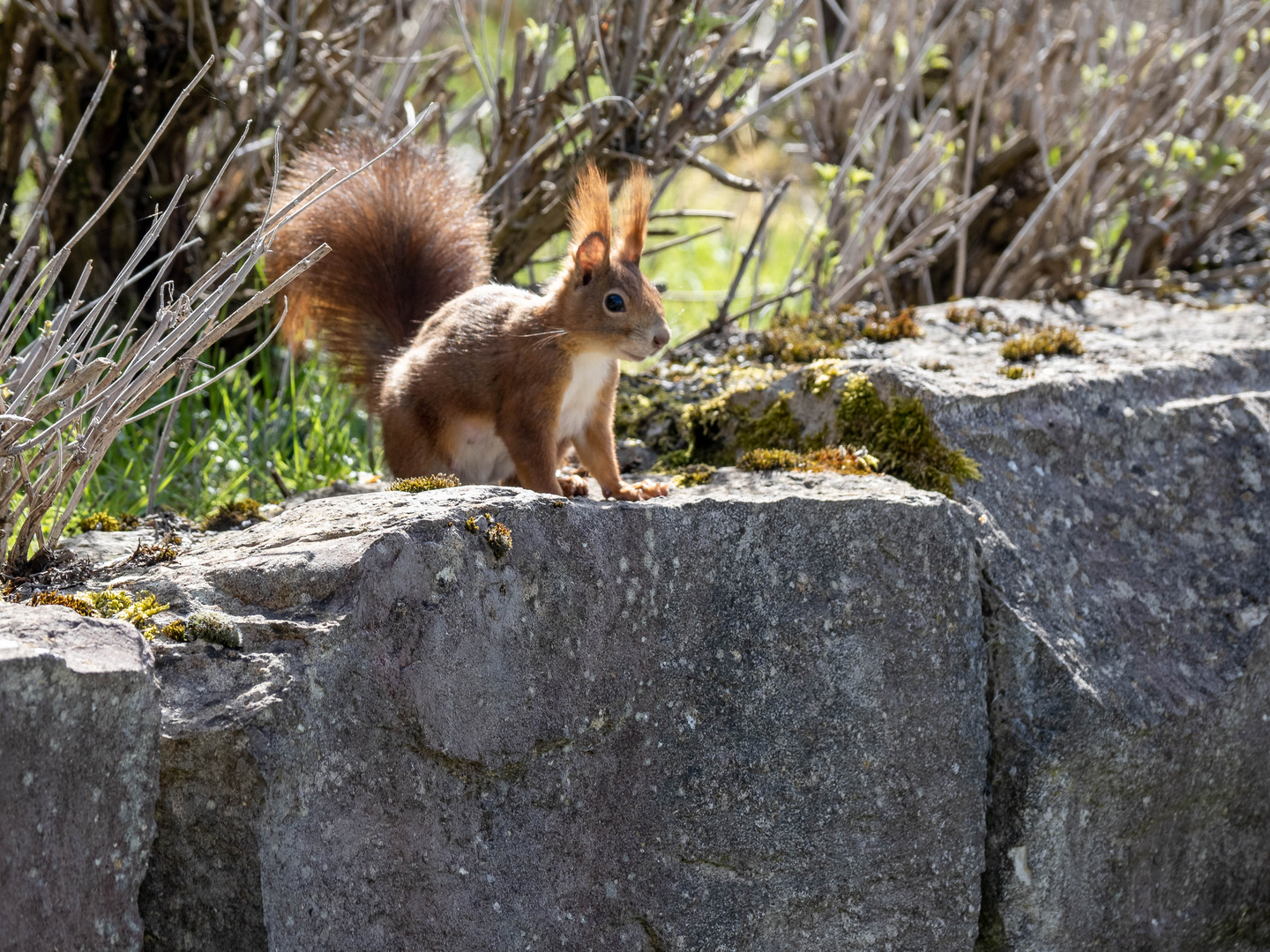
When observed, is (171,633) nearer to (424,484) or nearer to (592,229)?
(424,484)

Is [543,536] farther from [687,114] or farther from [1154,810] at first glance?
[687,114]

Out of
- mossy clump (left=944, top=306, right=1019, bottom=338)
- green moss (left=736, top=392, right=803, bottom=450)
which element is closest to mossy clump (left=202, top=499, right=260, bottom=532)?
green moss (left=736, top=392, right=803, bottom=450)

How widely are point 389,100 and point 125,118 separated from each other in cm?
86

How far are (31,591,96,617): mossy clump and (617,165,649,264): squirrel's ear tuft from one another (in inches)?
51.6

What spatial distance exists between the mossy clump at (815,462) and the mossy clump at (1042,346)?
0.66m

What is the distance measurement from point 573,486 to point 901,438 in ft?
2.30

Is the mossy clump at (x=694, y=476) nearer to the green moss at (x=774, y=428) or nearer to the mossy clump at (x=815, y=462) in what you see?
the mossy clump at (x=815, y=462)

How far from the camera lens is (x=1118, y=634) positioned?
7.84 ft

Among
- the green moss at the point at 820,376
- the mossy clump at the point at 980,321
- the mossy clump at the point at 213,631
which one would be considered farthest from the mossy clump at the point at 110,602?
the mossy clump at the point at 980,321

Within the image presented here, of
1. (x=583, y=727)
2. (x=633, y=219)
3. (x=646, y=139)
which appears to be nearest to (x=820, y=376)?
(x=633, y=219)

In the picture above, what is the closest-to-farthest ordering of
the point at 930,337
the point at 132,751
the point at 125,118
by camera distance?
the point at 132,751
the point at 930,337
the point at 125,118

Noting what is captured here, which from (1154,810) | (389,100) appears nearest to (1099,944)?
(1154,810)

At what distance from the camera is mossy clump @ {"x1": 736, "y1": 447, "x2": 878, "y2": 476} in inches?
96.7

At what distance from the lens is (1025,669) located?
224cm
